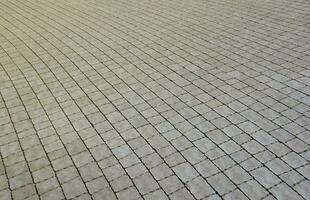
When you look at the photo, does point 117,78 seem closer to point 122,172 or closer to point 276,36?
point 122,172

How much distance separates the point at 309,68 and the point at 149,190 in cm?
426

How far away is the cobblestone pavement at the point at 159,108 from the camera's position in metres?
4.36

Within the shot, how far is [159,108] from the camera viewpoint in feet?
19.1

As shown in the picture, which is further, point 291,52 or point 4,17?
point 4,17

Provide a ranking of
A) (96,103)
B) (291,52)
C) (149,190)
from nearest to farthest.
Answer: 1. (149,190)
2. (96,103)
3. (291,52)

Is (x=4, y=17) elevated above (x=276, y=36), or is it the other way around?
(x=276, y=36)

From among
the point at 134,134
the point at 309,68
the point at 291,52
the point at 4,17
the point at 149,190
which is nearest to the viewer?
the point at 149,190

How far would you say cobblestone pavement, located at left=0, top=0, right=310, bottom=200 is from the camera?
436 centimetres

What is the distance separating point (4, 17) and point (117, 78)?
20.6 ft

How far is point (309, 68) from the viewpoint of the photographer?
6652mm

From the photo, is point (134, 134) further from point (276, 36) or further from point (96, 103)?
point (276, 36)

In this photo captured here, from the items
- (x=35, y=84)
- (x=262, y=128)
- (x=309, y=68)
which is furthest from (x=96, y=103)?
(x=309, y=68)

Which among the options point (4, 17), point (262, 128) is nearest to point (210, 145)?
point (262, 128)

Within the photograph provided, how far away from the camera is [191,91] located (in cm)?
622
